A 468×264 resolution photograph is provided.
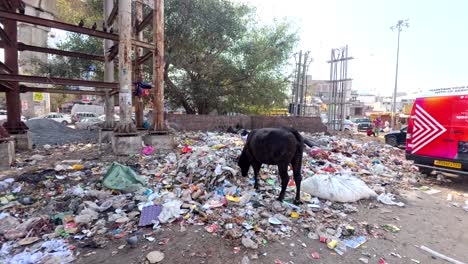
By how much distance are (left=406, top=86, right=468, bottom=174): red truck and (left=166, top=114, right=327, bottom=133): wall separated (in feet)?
22.7

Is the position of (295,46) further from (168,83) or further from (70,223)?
(70,223)

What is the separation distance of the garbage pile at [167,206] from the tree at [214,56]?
7632mm

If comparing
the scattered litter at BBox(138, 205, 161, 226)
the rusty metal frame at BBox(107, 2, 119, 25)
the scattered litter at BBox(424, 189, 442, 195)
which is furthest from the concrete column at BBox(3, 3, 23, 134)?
the scattered litter at BBox(424, 189, 442, 195)

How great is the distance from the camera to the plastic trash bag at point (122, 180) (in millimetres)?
4184

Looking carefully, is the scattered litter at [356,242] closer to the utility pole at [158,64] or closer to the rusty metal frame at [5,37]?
the utility pole at [158,64]

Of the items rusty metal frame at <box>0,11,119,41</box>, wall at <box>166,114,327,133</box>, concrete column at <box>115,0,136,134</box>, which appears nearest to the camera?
rusty metal frame at <box>0,11,119,41</box>

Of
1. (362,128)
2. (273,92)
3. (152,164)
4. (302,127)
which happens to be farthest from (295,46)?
(362,128)

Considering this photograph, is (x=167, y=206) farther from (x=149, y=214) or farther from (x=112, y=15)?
(x=112, y=15)

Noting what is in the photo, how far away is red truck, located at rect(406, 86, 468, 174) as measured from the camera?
5406 mm

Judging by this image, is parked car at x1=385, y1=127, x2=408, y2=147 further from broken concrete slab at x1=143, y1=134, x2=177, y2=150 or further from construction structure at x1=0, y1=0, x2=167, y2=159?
construction structure at x1=0, y1=0, x2=167, y2=159

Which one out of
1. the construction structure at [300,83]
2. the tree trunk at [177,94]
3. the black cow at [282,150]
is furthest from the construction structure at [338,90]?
the black cow at [282,150]

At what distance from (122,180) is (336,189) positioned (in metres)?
3.49

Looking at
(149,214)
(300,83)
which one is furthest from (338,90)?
(149,214)

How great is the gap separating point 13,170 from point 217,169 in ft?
13.8
